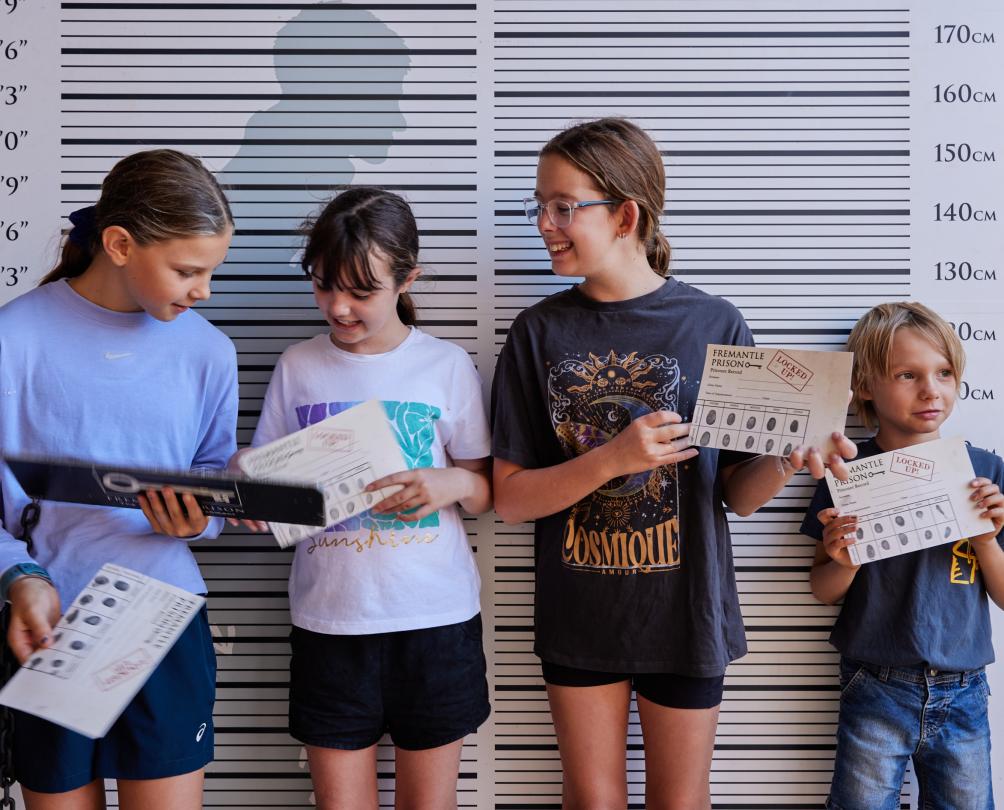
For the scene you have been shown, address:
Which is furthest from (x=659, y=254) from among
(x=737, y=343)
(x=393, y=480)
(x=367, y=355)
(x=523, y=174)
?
(x=393, y=480)

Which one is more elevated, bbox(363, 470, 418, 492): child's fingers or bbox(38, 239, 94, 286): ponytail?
bbox(38, 239, 94, 286): ponytail

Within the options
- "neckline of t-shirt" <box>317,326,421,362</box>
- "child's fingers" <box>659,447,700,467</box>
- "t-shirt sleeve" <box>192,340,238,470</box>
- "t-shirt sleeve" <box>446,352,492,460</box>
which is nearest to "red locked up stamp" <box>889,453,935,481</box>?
"child's fingers" <box>659,447,700,467</box>

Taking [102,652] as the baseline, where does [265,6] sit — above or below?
above

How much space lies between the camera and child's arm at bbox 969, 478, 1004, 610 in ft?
6.78

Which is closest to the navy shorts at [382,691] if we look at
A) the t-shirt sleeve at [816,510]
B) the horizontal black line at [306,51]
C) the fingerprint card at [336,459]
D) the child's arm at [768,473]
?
the fingerprint card at [336,459]

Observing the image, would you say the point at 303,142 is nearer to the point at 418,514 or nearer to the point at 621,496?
the point at 418,514

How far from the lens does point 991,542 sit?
83.4 inches

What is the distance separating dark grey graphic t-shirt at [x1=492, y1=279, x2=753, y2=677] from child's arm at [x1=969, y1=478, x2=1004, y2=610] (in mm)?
630

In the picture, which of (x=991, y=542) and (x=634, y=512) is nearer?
(x=634, y=512)

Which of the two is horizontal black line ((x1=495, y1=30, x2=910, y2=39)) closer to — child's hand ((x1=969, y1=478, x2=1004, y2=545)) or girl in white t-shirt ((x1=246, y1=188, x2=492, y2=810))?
girl in white t-shirt ((x1=246, y1=188, x2=492, y2=810))

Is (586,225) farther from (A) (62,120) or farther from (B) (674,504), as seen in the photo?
(A) (62,120)

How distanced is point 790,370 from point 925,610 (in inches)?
32.6

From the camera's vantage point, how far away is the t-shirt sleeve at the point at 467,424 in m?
2.13

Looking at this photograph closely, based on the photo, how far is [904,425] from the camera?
220 cm
